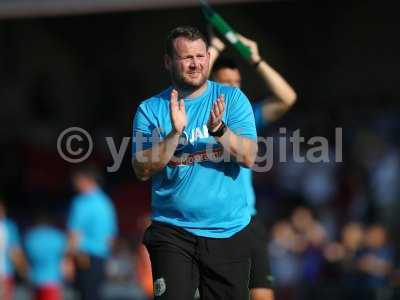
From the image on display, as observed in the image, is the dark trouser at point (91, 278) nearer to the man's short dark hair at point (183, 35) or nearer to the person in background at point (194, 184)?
the person in background at point (194, 184)

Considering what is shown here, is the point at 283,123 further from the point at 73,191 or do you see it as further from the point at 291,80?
the point at 73,191

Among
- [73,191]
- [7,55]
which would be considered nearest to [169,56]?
[73,191]

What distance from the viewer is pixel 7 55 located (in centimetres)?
1942

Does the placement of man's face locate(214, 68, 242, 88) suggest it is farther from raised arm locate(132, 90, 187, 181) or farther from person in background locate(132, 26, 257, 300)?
raised arm locate(132, 90, 187, 181)

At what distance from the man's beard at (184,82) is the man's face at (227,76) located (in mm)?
1540

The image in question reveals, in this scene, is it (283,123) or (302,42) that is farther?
(302,42)

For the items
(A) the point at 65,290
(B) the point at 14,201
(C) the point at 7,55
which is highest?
(C) the point at 7,55

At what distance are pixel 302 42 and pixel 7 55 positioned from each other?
5.43m

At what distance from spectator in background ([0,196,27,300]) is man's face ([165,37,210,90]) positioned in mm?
8609

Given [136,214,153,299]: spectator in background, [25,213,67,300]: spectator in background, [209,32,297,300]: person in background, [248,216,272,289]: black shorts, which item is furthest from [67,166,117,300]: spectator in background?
[248,216,272,289]: black shorts

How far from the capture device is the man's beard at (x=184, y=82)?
20.8 ft

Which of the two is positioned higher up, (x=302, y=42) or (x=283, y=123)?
(x=302, y=42)

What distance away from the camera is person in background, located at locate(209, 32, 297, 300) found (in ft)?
25.4

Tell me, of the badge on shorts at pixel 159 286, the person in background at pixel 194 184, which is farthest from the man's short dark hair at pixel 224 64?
the badge on shorts at pixel 159 286
